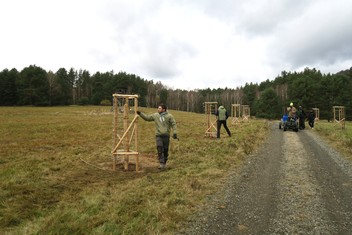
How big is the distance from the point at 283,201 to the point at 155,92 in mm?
114028

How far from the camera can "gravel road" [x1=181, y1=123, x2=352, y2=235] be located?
18.7 feet

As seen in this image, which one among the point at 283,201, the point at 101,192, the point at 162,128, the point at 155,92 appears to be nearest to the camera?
the point at 283,201

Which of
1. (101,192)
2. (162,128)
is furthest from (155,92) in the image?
(101,192)

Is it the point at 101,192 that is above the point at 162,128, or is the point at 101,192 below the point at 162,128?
below

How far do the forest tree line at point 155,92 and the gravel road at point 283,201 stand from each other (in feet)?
196

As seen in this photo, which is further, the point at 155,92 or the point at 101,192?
the point at 155,92

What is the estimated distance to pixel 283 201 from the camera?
7125 millimetres

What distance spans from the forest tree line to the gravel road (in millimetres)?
59744

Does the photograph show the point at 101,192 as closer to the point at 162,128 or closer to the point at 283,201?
the point at 162,128

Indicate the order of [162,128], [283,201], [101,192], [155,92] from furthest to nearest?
[155,92] < [162,128] < [101,192] < [283,201]

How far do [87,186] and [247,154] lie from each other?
801 cm

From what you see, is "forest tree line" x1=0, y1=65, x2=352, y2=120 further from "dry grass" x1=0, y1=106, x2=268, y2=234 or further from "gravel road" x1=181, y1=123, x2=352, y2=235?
"gravel road" x1=181, y1=123, x2=352, y2=235

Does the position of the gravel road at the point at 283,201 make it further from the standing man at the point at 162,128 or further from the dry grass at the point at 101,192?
the standing man at the point at 162,128

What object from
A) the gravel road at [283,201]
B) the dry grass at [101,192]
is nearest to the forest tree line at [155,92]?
the dry grass at [101,192]
